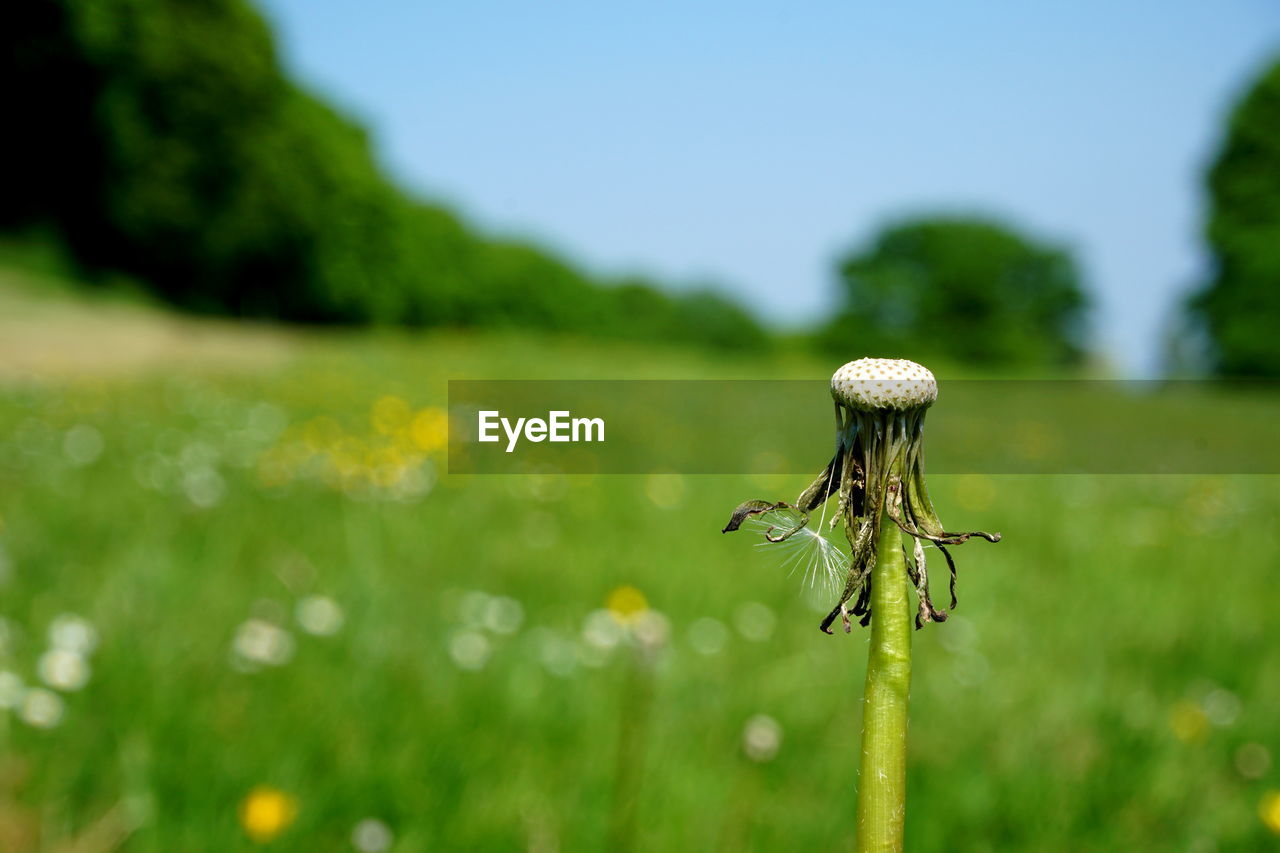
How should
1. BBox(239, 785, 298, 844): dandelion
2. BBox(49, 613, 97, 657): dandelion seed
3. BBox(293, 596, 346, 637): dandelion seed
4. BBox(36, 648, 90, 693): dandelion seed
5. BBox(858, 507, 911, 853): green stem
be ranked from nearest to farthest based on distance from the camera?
BBox(858, 507, 911, 853): green stem, BBox(239, 785, 298, 844): dandelion, BBox(36, 648, 90, 693): dandelion seed, BBox(49, 613, 97, 657): dandelion seed, BBox(293, 596, 346, 637): dandelion seed

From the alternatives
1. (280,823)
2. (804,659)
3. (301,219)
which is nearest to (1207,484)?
(804,659)

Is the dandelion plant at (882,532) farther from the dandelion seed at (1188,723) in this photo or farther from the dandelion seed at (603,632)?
the dandelion seed at (1188,723)

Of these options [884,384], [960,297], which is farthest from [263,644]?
[960,297]

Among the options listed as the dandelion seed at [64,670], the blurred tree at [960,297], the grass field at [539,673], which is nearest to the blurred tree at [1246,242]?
the blurred tree at [960,297]

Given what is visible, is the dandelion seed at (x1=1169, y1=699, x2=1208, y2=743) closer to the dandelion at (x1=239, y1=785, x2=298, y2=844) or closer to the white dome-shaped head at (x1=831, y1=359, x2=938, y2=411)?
the dandelion at (x1=239, y1=785, x2=298, y2=844)

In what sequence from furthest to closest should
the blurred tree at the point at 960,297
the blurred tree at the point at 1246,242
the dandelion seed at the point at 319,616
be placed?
the blurred tree at the point at 960,297 < the blurred tree at the point at 1246,242 < the dandelion seed at the point at 319,616

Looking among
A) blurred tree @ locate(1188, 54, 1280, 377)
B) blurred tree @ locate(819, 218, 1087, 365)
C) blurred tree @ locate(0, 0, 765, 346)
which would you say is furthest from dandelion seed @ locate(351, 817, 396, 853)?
blurred tree @ locate(819, 218, 1087, 365)
